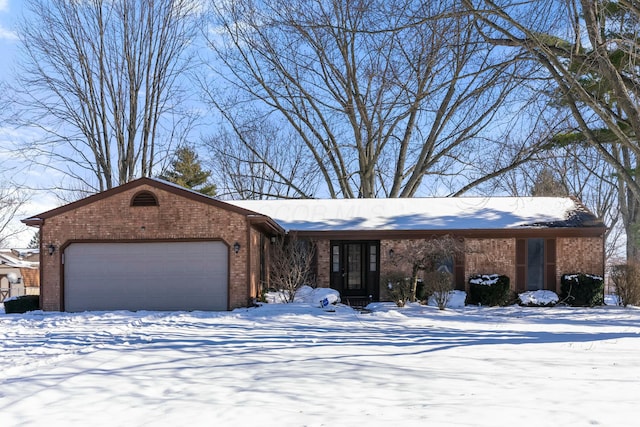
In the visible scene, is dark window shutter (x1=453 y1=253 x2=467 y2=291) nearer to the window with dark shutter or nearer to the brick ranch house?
the brick ranch house

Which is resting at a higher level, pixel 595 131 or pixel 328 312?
pixel 595 131

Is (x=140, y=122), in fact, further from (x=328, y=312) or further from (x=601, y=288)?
(x=601, y=288)

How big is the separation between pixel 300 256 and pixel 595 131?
29.8 ft

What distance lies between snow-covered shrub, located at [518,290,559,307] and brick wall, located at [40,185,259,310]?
870cm

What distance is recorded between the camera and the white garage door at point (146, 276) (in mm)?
15703

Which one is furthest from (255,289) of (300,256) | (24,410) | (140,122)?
(140,122)

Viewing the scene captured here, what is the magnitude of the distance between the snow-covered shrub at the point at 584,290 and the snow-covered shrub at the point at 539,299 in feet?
1.84

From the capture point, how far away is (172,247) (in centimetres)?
1583

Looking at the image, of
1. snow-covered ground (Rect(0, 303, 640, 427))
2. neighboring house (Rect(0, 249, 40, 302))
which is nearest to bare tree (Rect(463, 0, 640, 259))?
snow-covered ground (Rect(0, 303, 640, 427))

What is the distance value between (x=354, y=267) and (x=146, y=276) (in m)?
7.15

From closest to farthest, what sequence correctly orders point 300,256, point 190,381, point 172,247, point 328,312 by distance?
point 190,381
point 328,312
point 172,247
point 300,256

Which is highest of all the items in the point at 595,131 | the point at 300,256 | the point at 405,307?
the point at 595,131

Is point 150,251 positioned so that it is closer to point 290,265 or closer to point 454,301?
point 290,265

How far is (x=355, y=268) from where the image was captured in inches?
778
